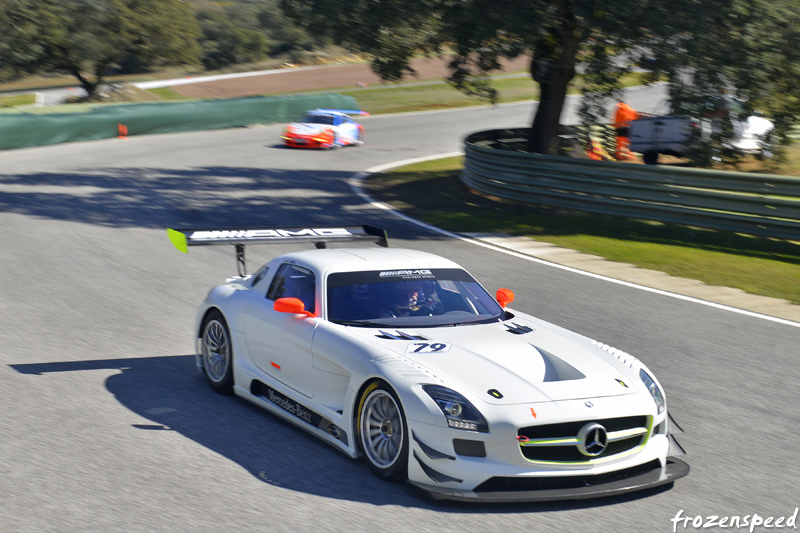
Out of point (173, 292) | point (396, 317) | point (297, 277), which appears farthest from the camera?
point (173, 292)

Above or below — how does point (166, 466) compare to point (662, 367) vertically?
above

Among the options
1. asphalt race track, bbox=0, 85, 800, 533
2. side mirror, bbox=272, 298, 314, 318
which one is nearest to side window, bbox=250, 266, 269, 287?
side mirror, bbox=272, 298, 314, 318

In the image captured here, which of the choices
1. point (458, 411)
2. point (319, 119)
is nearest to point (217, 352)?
point (458, 411)

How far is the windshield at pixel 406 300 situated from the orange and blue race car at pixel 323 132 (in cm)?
2401

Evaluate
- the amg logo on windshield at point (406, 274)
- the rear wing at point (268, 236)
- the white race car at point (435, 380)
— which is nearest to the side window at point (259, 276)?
the white race car at point (435, 380)

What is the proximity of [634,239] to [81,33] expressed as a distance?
2215 inches

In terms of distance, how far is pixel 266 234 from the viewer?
8.25 metres

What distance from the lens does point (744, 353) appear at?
8.94 metres

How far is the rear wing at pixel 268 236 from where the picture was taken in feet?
25.5

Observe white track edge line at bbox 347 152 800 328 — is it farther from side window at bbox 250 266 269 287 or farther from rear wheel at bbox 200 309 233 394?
rear wheel at bbox 200 309 233 394

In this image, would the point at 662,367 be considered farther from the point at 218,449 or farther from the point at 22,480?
the point at 22,480

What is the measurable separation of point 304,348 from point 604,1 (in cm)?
1228

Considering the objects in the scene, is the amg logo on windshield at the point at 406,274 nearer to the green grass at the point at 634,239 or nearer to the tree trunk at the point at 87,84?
the green grass at the point at 634,239

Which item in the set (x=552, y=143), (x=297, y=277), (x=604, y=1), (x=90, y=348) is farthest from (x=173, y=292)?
(x=552, y=143)
